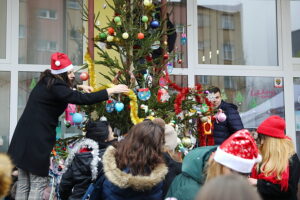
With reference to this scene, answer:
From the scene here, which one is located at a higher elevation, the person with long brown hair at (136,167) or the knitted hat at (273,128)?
the knitted hat at (273,128)

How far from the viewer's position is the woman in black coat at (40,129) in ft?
14.1

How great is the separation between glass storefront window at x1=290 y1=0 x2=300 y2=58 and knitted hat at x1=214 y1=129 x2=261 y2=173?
5.50 m

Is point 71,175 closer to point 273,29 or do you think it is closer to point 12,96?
point 12,96

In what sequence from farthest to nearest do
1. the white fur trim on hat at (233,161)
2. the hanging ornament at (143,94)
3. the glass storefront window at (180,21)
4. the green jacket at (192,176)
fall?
the glass storefront window at (180,21) < the hanging ornament at (143,94) < the green jacket at (192,176) < the white fur trim on hat at (233,161)

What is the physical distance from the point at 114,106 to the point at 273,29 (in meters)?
4.18

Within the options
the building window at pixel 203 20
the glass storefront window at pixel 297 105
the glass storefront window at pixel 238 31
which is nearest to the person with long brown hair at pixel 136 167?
the glass storefront window at pixel 238 31

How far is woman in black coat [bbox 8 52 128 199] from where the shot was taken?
4.29m

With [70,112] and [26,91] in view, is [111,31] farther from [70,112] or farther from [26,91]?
[26,91]

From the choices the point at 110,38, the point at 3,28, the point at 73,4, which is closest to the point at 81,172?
the point at 110,38

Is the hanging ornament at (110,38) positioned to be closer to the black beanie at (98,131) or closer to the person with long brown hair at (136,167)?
the black beanie at (98,131)

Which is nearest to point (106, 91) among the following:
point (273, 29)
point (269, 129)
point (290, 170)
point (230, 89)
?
point (269, 129)

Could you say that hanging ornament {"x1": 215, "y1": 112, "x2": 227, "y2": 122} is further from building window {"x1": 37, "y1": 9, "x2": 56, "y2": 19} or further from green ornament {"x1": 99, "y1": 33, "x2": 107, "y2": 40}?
building window {"x1": 37, "y1": 9, "x2": 56, "y2": 19}

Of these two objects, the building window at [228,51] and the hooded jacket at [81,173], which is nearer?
the hooded jacket at [81,173]

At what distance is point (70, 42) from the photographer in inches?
274
